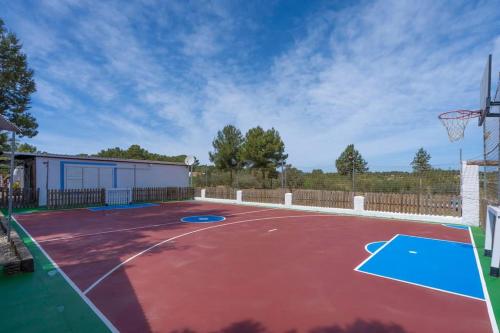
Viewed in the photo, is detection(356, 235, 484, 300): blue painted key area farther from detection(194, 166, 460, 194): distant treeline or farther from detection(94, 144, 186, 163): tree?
detection(94, 144, 186, 163): tree

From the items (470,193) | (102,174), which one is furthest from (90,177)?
(470,193)

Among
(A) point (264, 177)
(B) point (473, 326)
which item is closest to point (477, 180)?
(B) point (473, 326)

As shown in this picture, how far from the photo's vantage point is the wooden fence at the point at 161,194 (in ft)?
70.0

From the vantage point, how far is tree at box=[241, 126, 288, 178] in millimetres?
28297

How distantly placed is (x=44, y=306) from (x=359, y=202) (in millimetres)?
13777

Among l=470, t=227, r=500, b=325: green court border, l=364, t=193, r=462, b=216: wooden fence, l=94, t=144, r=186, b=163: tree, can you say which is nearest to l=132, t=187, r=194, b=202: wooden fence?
l=364, t=193, r=462, b=216: wooden fence

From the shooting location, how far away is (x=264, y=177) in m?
29.0

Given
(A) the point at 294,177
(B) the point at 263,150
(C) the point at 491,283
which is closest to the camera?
(C) the point at 491,283

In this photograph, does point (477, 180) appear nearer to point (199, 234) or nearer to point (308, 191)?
point (308, 191)

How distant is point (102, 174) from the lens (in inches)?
809

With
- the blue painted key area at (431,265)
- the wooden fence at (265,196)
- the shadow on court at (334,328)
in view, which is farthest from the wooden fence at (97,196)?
the blue painted key area at (431,265)

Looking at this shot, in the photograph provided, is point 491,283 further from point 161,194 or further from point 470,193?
point 161,194

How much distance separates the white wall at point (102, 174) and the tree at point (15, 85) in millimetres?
2721

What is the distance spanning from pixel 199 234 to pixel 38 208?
12.5 metres
